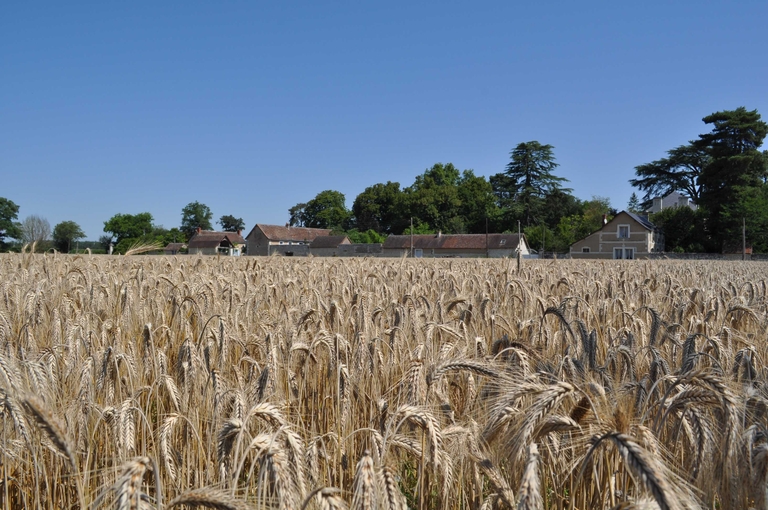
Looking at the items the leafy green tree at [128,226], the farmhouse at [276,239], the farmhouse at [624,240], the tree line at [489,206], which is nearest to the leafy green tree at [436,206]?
the tree line at [489,206]

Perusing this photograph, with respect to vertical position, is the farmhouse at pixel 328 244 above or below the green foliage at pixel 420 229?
below

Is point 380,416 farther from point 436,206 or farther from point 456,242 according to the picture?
point 436,206

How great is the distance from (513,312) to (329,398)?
8.80ft

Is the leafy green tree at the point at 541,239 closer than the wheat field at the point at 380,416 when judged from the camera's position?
No

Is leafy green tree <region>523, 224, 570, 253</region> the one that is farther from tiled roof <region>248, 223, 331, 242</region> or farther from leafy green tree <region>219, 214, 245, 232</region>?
leafy green tree <region>219, 214, 245, 232</region>

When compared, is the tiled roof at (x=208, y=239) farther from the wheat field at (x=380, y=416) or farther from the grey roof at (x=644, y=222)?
the wheat field at (x=380, y=416)

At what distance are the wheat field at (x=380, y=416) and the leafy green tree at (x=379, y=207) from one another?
99438 mm

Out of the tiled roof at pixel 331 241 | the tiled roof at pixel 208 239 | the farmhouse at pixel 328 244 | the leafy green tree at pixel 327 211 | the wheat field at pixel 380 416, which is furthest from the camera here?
the leafy green tree at pixel 327 211

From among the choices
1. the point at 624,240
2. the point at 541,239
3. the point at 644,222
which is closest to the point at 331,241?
the point at 541,239

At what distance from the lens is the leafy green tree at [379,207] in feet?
344

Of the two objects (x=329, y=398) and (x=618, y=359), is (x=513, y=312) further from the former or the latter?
(x=329, y=398)

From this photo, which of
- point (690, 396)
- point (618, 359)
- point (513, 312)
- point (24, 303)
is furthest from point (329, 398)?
point (24, 303)

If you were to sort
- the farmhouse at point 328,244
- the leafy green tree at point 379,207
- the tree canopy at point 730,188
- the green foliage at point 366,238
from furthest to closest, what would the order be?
the leafy green tree at point 379,207 < the green foliage at point 366,238 < the farmhouse at point 328,244 < the tree canopy at point 730,188

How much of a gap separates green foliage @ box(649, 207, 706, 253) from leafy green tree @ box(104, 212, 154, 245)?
311 ft
